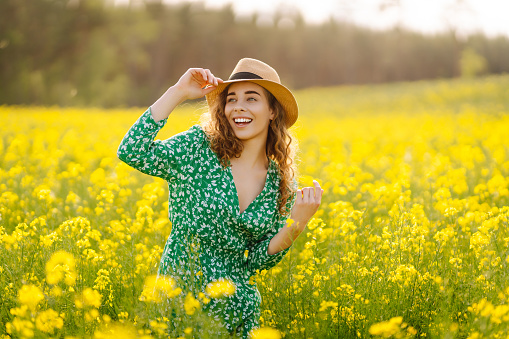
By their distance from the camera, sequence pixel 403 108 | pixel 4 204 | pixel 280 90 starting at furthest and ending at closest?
pixel 403 108, pixel 4 204, pixel 280 90

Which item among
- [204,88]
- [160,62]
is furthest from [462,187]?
[160,62]

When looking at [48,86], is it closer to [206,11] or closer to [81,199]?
[206,11]

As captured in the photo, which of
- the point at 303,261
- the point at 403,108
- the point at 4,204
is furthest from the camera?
the point at 403,108

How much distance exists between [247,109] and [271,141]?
31cm

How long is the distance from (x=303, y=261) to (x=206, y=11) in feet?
121

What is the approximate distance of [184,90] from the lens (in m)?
2.39

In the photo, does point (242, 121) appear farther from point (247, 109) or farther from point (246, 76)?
point (246, 76)

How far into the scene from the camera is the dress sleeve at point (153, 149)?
2.27 meters

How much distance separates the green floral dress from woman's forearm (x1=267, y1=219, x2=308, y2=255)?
1.9 inches

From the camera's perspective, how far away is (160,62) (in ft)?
118

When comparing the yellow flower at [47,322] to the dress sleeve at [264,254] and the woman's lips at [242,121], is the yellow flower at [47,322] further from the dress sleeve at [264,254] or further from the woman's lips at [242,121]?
the woman's lips at [242,121]

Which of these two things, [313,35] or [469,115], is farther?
[313,35]

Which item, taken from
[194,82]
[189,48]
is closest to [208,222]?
[194,82]

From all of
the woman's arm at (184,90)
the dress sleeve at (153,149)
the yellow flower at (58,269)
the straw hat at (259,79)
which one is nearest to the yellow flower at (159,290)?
the yellow flower at (58,269)
